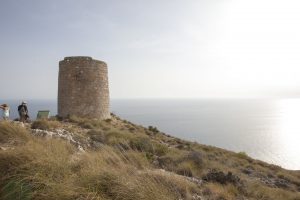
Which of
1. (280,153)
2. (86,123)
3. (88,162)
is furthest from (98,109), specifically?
(280,153)

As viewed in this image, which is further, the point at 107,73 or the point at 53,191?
the point at 107,73

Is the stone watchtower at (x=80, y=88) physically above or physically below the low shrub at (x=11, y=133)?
above

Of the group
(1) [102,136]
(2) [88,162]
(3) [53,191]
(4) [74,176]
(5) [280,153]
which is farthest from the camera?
(5) [280,153]

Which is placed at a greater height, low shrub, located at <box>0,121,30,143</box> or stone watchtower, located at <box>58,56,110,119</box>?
stone watchtower, located at <box>58,56,110,119</box>

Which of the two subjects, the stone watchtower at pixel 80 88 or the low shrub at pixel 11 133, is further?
the stone watchtower at pixel 80 88

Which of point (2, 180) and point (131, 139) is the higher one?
point (2, 180)

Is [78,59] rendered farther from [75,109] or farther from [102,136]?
[102,136]

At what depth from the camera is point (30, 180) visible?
3658 millimetres

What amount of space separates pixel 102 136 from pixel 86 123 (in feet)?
Result: 11.9

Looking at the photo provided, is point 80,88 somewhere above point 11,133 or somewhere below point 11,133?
above

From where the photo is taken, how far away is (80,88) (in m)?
16.2

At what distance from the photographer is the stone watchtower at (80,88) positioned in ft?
53.0

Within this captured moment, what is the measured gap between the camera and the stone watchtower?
16156 mm

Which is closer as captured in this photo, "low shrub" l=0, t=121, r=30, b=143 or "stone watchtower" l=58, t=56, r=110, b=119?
"low shrub" l=0, t=121, r=30, b=143
